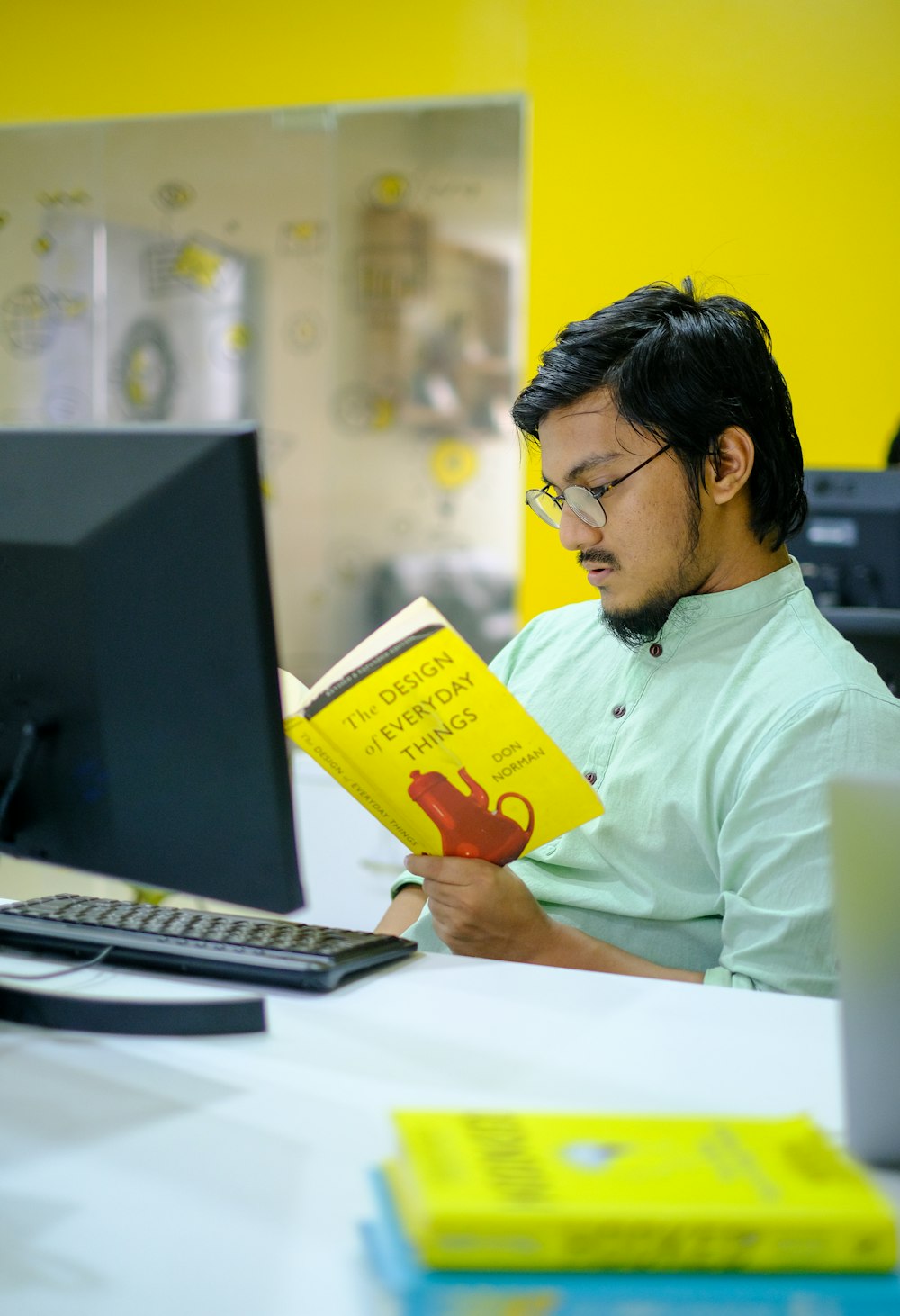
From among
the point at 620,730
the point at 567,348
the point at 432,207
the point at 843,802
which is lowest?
the point at 620,730

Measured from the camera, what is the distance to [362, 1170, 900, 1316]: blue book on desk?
628mm

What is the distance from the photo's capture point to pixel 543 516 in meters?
1.83

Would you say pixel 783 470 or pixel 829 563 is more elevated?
pixel 783 470

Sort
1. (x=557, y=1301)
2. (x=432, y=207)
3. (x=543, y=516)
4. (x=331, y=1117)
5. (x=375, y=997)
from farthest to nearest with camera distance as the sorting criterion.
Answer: (x=432, y=207), (x=543, y=516), (x=375, y=997), (x=331, y=1117), (x=557, y=1301)

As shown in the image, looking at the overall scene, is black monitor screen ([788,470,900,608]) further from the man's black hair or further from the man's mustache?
the man's mustache

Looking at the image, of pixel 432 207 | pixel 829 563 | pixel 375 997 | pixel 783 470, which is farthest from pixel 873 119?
pixel 375 997

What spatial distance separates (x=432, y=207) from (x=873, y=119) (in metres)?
1.26

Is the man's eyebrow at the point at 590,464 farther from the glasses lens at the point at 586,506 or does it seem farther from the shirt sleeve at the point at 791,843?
the shirt sleeve at the point at 791,843

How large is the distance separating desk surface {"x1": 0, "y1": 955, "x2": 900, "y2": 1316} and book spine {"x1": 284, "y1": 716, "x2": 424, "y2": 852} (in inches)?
5.0

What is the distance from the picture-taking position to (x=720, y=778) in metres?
1.45

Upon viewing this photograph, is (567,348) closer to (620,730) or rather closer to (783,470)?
(783,470)

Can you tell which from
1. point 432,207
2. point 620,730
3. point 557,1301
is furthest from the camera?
point 432,207

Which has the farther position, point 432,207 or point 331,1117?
point 432,207

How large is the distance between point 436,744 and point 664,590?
0.48 metres
